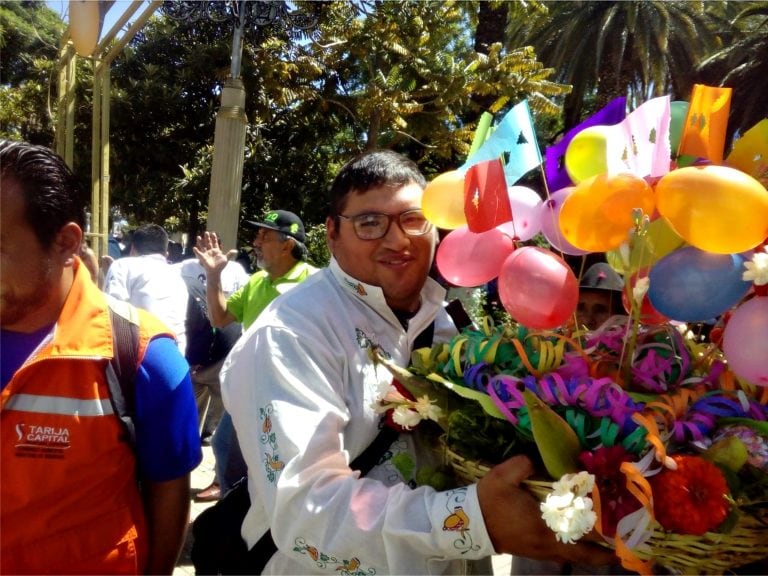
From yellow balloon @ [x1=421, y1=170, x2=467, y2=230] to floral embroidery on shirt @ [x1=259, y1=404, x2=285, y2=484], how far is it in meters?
0.65

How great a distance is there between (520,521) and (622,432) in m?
0.27

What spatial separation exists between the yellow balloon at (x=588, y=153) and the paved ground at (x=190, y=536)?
2585 mm

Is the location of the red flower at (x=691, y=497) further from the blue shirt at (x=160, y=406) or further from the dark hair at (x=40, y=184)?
the dark hair at (x=40, y=184)

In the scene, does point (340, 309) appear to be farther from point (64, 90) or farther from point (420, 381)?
point (64, 90)

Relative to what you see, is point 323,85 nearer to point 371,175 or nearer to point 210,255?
point 210,255

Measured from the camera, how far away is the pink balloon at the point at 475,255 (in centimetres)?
169

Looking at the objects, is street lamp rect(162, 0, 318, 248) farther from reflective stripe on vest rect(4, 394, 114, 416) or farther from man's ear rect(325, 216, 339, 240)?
reflective stripe on vest rect(4, 394, 114, 416)

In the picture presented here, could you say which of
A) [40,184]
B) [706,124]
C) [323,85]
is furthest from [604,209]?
[323,85]

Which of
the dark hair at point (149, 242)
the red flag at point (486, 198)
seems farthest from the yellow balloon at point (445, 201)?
the dark hair at point (149, 242)

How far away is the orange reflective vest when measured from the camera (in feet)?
4.66

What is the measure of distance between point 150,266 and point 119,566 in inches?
120

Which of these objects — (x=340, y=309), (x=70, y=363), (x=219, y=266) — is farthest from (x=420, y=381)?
(x=219, y=266)

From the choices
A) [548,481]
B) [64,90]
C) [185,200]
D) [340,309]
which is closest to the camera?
[548,481]

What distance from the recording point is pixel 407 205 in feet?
5.80
